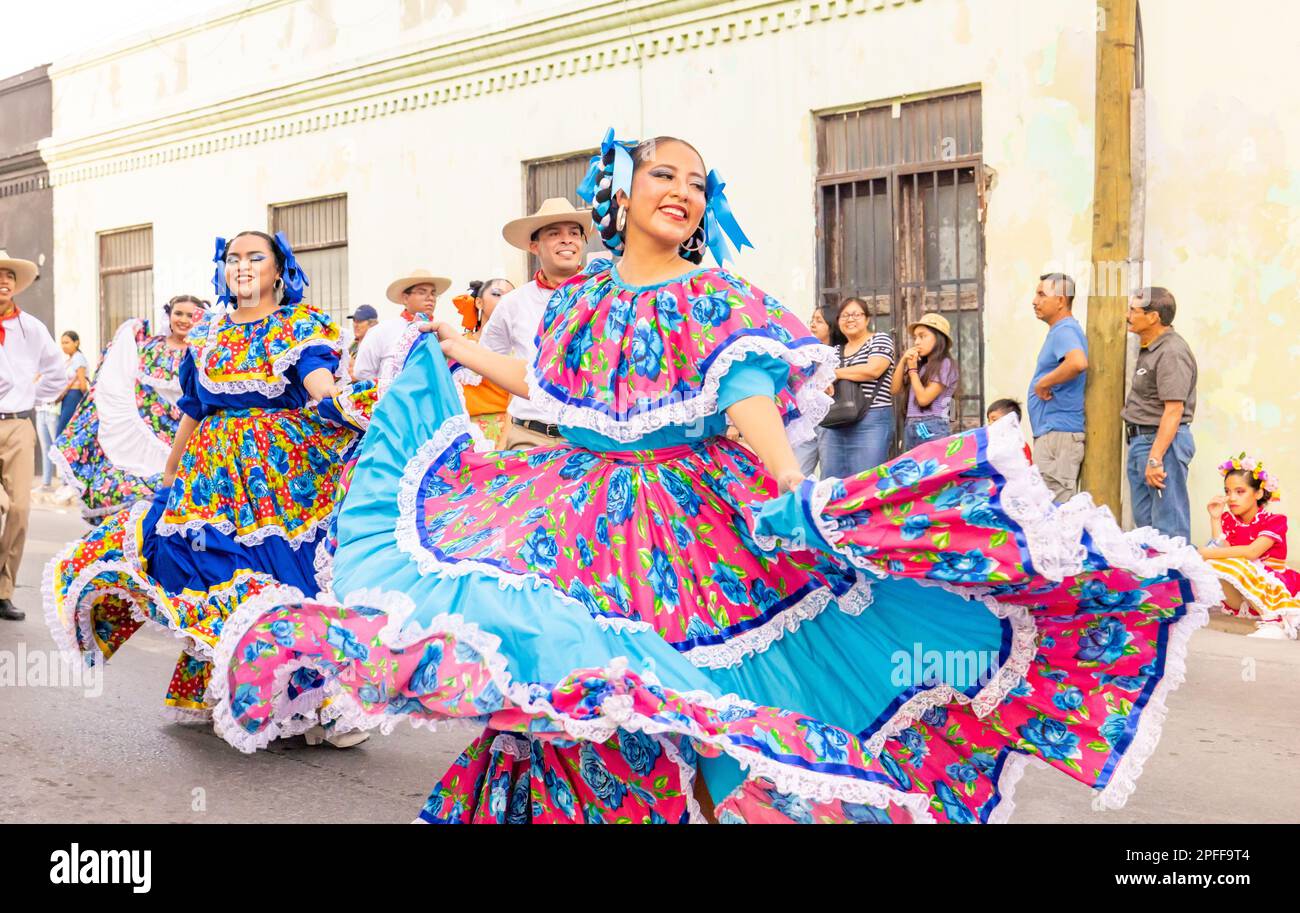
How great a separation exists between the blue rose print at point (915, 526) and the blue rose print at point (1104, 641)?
0.59 meters

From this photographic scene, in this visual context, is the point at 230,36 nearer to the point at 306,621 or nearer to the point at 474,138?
the point at 474,138

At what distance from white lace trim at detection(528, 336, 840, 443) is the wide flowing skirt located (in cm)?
8

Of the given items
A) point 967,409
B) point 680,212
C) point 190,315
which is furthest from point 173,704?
point 967,409

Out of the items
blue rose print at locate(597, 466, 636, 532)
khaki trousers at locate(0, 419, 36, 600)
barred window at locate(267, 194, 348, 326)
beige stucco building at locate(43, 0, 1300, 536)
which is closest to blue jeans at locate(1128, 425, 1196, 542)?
beige stucco building at locate(43, 0, 1300, 536)

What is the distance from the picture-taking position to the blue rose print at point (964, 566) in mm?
2945

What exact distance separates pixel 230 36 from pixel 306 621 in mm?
15823

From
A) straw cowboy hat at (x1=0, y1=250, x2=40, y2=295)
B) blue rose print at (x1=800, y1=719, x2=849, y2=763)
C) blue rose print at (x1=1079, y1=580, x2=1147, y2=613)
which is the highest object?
straw cowboy hat at (x1=0, y1=250, x2=40, y2=295)

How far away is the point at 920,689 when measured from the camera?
3418mm

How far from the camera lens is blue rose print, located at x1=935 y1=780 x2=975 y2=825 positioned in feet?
11.3

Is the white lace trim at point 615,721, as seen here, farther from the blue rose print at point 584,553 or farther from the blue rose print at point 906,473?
the blue rose print at point 906,473

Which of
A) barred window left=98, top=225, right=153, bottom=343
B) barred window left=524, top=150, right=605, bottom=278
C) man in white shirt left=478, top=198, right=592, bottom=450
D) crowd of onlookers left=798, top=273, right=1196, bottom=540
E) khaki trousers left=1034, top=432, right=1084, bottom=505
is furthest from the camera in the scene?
barred window left=98, top=225, right=153, bottom=343

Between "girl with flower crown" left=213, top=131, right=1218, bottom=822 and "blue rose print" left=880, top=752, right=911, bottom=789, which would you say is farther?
"blue rose print" left=880, top=752, right=911, bottom=789

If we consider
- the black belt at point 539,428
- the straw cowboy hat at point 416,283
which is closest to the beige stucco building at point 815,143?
the straw cowboy hat at point 416,283

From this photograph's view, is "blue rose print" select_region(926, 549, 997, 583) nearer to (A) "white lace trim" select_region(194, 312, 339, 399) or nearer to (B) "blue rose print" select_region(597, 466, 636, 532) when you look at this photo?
(B) "blue rose print" select_region(597, 466, 636, 532)
